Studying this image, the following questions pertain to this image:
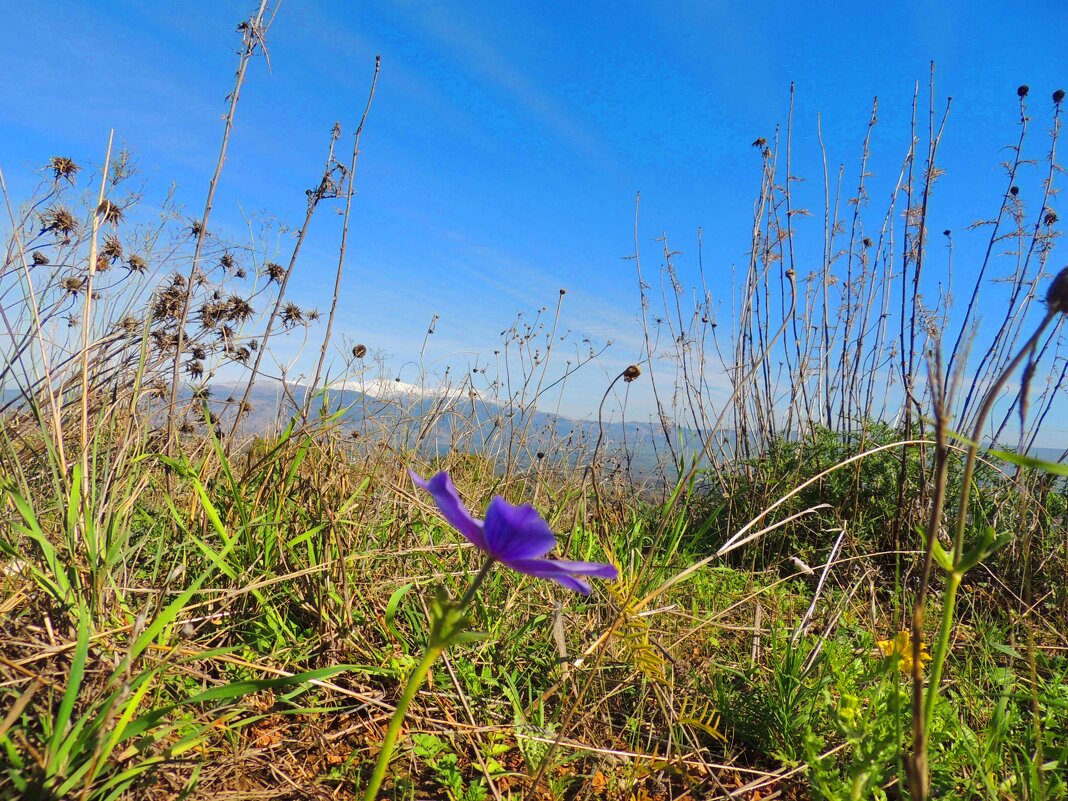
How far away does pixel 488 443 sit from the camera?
122 inches

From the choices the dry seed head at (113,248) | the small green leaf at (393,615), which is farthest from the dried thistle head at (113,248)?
the small green leaf at (393,615)

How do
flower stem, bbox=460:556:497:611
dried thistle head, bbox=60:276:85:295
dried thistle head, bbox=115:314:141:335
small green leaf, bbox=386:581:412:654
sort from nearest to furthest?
1. flower stem, bbox=460:556:497:611
2. small green leaf, bbox=386:581:412:654
3. dried thistle head, bbox=115:314:141:335
4. dried thistle head, bbox=60:276:85:295

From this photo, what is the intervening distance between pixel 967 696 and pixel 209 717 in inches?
67.9

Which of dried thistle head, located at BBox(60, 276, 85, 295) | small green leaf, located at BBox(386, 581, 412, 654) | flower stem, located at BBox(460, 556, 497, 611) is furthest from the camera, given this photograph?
dried thistle head, located at BBox(60, 276, 85, 295)

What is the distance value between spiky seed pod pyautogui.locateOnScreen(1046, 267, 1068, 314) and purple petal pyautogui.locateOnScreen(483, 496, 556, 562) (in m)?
0.51

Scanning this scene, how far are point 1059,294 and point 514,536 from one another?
56 cm

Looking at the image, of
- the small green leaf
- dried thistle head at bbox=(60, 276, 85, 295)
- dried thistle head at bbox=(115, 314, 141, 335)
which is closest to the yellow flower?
the small green leaf

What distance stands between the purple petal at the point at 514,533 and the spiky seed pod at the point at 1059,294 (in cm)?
51

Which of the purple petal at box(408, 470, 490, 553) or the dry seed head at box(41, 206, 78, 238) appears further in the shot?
the dry seed head at box(41, 206, 78, 238)

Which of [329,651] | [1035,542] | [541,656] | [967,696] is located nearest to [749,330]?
[1035,542]

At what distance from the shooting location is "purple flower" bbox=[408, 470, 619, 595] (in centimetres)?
57

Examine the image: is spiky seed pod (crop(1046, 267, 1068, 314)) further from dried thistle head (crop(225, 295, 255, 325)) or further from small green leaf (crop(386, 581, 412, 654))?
dried thistle head (crop(225, 295, 255, 325))

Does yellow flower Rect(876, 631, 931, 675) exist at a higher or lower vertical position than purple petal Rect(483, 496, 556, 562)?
lower

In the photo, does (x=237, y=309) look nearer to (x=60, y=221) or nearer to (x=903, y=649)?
(x=60, y=221)
